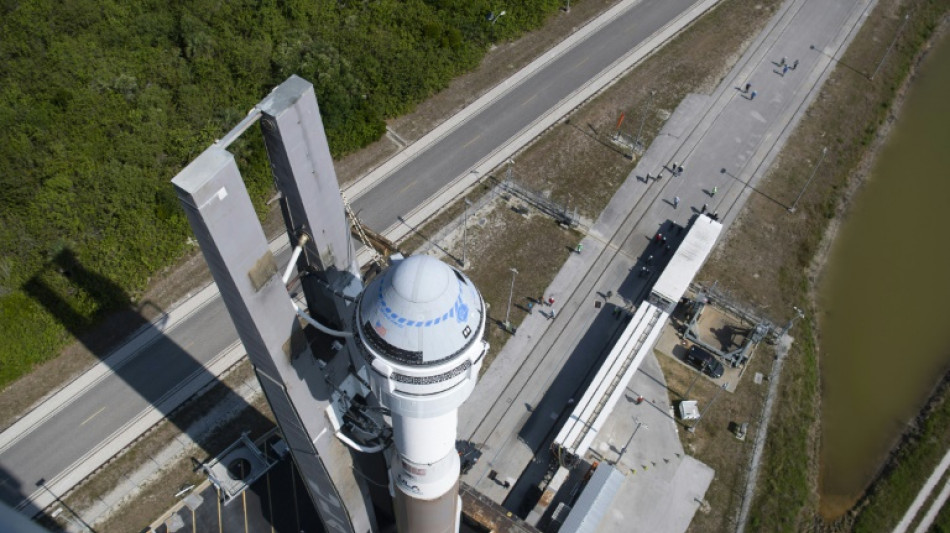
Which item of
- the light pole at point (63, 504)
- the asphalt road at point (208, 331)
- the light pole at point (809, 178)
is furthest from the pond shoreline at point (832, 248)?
the light pole at point (63, 504)

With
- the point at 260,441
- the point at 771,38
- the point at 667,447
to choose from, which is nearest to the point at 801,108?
the point at 771,38

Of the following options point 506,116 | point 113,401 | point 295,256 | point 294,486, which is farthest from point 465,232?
point 295,256

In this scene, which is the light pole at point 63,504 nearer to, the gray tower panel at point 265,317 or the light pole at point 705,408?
the gray tower panel at point 265,317

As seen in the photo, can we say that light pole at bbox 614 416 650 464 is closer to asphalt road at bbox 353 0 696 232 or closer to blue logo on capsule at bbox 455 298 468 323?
asphalt road at bbox 353 0 696 232

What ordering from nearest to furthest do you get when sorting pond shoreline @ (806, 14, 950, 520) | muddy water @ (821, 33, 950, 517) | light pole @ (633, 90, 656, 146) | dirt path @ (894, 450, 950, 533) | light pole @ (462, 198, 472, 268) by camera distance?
dirt path @ (894, 450, 950, 533) < pond shoreline @ (806, 14, 950, 520) < muddy water @ (821, 33, 950, 517) < light pole @ (462, 198, 472, 268) < light pole @ (633, 90, 656, 146)

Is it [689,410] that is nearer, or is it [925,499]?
[925,499]

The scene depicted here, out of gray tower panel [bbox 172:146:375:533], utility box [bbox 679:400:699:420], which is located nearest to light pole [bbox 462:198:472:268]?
utility box [bbox 679:400:699:420]

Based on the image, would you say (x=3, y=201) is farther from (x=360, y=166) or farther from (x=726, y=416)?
(x=726, y=416)

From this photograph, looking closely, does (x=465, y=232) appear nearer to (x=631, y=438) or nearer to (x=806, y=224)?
(x=631, y=438)
